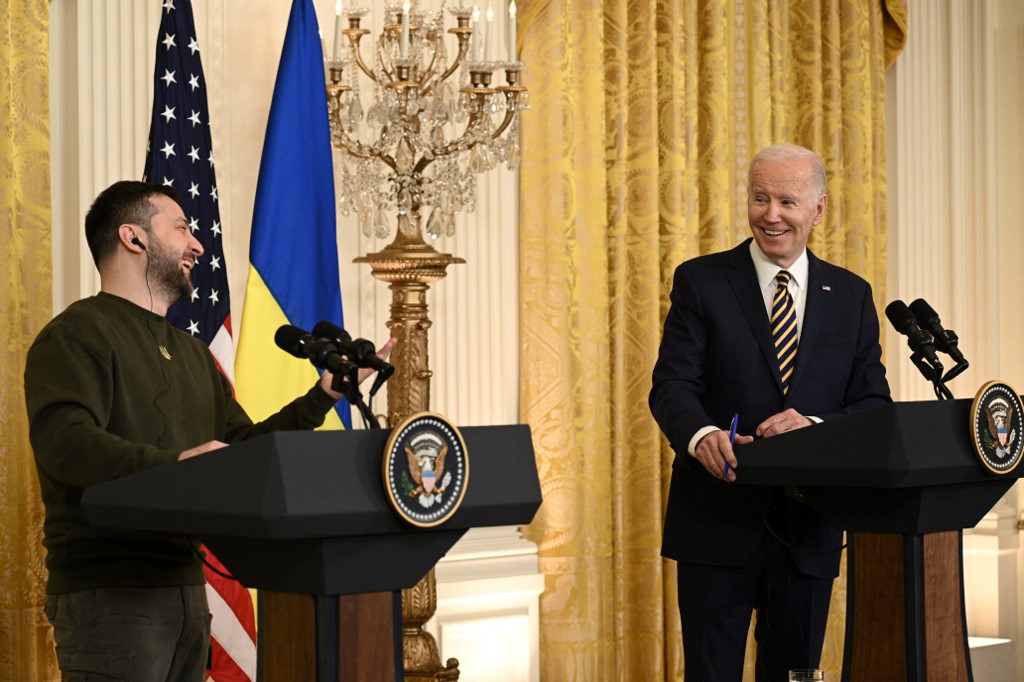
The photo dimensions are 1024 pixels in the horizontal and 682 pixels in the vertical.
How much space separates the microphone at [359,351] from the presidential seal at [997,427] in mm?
1195

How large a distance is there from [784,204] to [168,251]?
144 centimetres

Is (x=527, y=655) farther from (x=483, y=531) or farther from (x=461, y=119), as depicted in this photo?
(x=461, y=119)

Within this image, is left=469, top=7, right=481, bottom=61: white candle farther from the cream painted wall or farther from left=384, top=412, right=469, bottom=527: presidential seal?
the cream painted wall

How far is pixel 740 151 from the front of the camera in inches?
217

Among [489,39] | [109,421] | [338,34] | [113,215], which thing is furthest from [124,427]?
[489,39]

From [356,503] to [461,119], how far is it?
7.92 feet

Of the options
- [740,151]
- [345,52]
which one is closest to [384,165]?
[345,52]

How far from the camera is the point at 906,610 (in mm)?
2633

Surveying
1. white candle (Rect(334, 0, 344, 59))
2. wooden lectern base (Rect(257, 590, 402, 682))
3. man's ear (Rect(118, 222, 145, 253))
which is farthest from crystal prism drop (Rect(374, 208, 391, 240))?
wooden lectern base (Rect(257, 590, 402, 682))

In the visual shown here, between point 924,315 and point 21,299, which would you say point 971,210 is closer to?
point 924,315

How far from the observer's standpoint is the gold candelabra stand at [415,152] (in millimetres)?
4023

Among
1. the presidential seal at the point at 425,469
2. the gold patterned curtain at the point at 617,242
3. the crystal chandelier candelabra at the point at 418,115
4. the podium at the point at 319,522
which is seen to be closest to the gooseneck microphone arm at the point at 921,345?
the podium at the point at 319,522

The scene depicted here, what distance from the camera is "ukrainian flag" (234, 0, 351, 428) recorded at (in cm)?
398

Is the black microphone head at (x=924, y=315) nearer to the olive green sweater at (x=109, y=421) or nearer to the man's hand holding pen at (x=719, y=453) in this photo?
the man's hand holding pen at (x=719, y=453)
